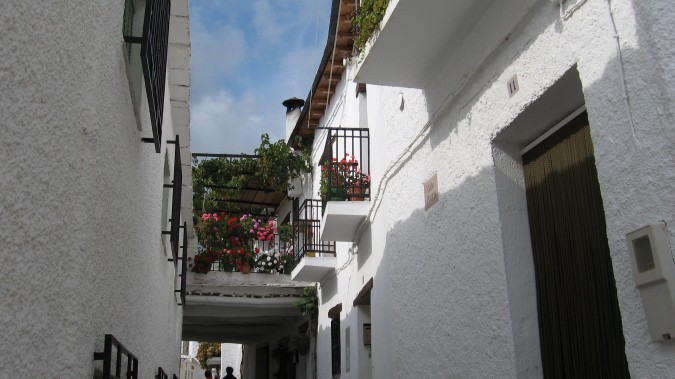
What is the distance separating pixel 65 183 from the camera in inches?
88.1

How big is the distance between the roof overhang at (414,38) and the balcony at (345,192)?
3.39 meters

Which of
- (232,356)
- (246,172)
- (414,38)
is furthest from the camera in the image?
(232,356)

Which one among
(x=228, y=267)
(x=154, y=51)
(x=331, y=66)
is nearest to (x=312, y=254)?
(x=228, y=267)

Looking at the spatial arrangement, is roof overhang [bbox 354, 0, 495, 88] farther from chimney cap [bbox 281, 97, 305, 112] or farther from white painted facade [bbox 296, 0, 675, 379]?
chimney cap [bbox 281, 97, 305, 112]

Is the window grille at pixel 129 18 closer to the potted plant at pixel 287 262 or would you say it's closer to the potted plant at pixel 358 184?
the potted plant at pixel 358 184

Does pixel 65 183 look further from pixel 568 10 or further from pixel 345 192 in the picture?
pixel 345 192

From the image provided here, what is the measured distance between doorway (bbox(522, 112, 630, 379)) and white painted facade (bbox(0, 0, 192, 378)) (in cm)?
263

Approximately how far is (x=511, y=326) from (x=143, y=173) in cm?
260

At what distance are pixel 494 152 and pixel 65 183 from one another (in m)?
3.41

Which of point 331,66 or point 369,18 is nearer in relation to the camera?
point 369,18

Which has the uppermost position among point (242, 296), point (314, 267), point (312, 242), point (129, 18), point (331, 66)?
point (331, 66)

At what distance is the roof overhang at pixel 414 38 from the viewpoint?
5.11 meters

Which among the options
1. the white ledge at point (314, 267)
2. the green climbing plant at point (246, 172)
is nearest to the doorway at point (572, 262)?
the white ledge at point (314, 267)

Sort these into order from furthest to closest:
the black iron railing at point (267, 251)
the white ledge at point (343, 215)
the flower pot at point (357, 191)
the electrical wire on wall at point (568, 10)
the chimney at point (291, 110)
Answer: the chimney at point (291, 110)
the black iron railing at point (267, 251)
the flower pot at point (357, 191)
the white ledge at point (343, 215)
the electrical wire on wall at point (568, 10)
